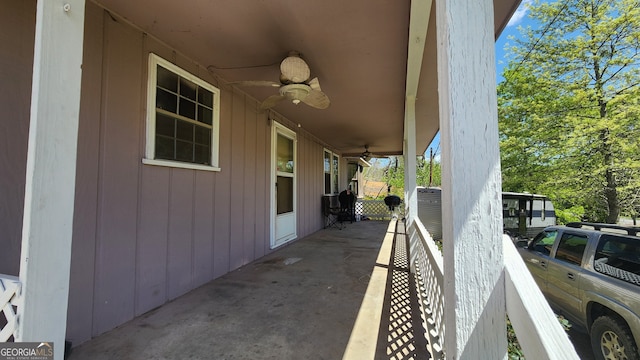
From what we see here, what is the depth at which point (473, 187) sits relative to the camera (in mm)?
821

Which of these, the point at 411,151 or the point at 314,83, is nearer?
the point at 314,83

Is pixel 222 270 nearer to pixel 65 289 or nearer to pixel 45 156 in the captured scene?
pixel 65 289

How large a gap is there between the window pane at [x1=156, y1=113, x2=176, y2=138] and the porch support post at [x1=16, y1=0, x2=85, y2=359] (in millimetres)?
1314

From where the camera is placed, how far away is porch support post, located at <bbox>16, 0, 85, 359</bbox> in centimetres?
108

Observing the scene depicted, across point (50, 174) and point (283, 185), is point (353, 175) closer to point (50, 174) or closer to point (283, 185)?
point (283, 185)

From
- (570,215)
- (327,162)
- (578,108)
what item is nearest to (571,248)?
(578,108)

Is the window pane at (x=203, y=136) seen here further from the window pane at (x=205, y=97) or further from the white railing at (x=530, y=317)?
the white railing at (x=530, y=317)

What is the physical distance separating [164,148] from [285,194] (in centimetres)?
292

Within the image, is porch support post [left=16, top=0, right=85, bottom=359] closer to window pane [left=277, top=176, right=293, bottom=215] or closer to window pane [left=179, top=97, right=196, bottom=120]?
window pane [left=179, top=97, right=196, bottom=120]

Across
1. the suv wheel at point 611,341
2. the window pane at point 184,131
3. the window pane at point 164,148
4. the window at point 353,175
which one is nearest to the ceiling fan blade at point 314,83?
the window pane at point 184,131

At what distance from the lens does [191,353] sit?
1818 mm

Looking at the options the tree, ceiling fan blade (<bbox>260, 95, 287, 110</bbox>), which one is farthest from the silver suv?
the tree

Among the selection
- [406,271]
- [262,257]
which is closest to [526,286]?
[406,271]

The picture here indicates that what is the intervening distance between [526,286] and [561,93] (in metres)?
8.92
